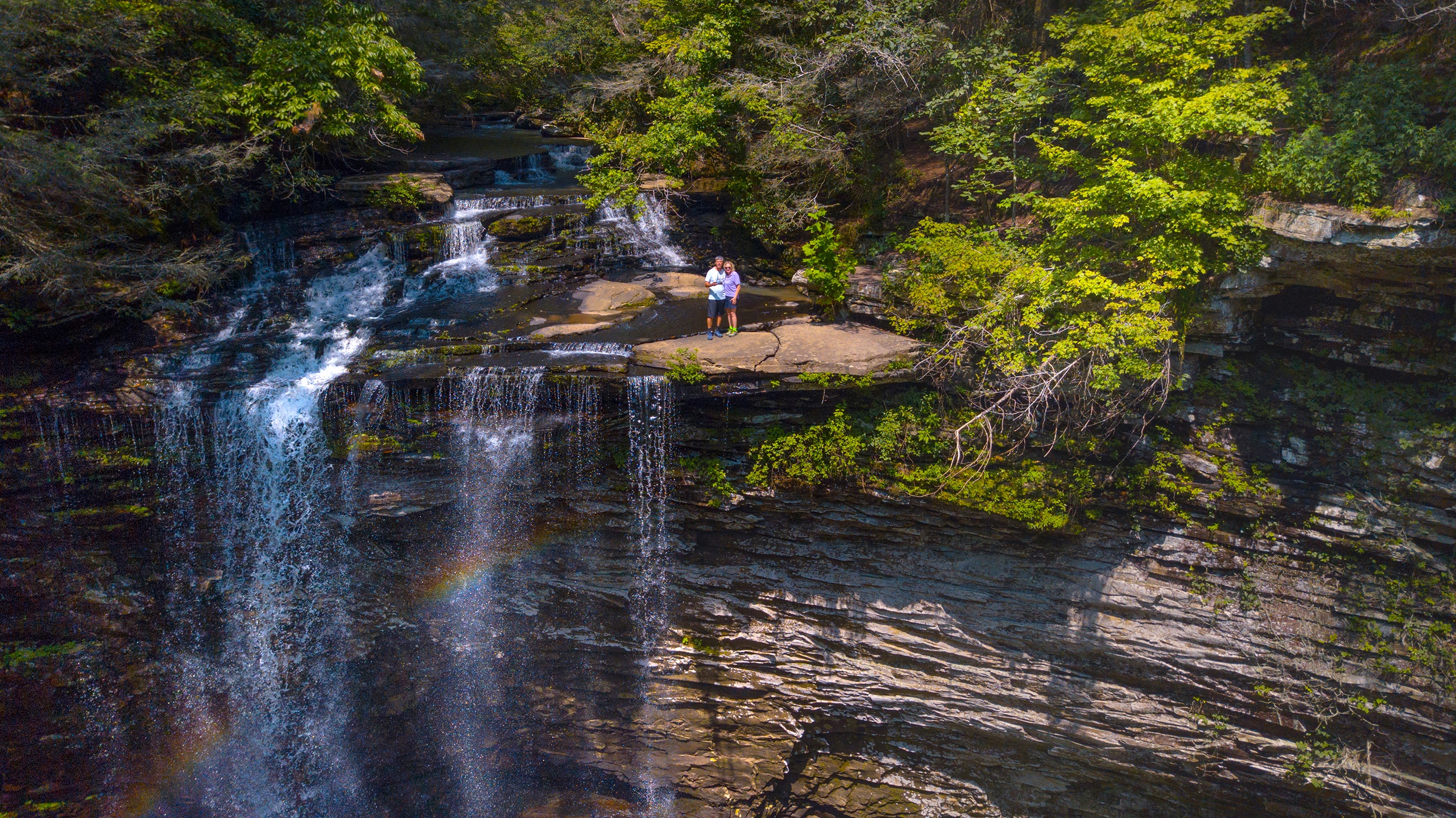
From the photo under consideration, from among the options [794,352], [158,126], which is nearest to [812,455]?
[794,352]

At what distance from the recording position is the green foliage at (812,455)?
1003cm

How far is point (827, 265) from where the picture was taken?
11.6 m

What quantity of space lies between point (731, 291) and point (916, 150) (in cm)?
550

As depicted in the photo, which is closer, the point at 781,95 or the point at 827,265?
the point at 781,95

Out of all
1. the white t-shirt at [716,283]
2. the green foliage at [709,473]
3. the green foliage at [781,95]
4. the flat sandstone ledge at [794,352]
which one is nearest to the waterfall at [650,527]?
the green foliage at [709,473]

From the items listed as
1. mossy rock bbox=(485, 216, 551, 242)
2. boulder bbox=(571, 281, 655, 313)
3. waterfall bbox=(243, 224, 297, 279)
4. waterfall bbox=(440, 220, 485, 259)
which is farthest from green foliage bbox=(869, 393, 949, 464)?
waterfall bbox=(243, 224, 297, 279)

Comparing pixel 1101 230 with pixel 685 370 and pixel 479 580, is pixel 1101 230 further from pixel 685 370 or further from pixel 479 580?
pixel 479 580

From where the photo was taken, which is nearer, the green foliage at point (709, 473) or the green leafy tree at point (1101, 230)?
the green leafy tree at point (1101, 230)

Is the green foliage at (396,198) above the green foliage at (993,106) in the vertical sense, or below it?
below

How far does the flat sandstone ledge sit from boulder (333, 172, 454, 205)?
6.89m

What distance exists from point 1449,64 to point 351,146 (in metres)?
18.0

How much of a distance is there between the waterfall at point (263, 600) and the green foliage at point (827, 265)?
7.82 m

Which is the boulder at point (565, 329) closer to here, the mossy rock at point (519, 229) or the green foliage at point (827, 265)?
the mossy rock at point (519, 229)

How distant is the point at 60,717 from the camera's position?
32.6ft
